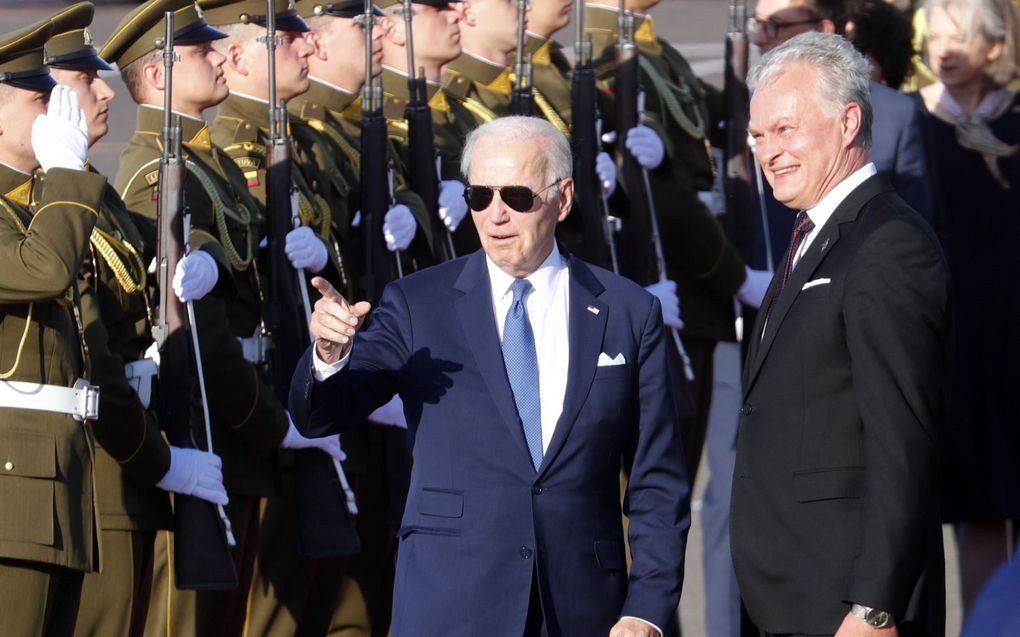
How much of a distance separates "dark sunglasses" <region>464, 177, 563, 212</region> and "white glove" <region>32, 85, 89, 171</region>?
1127 mm

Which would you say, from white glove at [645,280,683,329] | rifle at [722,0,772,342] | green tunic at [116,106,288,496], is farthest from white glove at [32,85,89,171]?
rifle at [722,0,772,342]

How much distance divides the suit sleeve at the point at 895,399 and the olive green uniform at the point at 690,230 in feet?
11.2

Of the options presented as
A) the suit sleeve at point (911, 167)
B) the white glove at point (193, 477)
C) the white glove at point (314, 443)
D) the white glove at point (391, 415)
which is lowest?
the white glove at point (193, 477)

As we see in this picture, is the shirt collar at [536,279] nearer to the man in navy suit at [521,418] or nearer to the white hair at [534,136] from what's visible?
the man in navy suit at [521,418]

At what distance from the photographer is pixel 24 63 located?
16.5 feet

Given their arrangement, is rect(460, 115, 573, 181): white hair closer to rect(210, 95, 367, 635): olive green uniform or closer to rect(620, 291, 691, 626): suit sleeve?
rect(620, 291, 691, 626): suit sleeve

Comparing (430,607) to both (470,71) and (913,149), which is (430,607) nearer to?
(913,149)

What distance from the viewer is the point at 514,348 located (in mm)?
4156

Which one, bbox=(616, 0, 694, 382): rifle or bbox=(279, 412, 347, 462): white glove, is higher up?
bbox=(616, 0, 694, 382): rifle

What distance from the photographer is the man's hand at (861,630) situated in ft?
12.3

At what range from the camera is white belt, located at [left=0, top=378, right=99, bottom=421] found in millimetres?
4820

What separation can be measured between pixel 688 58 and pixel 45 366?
10.8m

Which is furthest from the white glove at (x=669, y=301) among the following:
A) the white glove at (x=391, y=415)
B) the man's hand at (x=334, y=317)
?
the man's hand at (x=334, y=317)

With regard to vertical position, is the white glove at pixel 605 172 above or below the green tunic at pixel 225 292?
above
